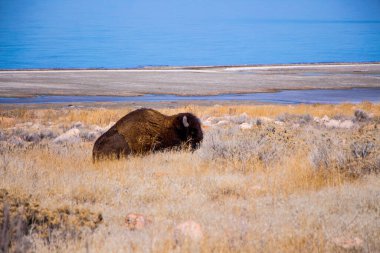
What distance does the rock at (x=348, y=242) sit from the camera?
402 centimetres

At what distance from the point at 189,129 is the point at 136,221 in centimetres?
431

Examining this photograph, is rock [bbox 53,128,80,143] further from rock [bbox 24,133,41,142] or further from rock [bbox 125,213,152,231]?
rock [bbox 125,213,152,231]

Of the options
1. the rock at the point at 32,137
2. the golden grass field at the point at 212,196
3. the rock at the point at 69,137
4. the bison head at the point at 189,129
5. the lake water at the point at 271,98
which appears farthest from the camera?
the lake water at the point at 271,98

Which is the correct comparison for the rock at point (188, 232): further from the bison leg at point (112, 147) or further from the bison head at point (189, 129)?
the bison head at point (189, 129)

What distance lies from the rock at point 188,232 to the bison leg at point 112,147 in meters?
4.11

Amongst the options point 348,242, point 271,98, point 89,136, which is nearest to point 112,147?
point 89,136

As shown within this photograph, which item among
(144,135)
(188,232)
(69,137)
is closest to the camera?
(188,232)

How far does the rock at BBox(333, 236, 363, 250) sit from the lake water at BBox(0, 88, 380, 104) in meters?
30.2

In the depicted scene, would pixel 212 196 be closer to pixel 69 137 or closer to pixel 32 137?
pixel 69 137

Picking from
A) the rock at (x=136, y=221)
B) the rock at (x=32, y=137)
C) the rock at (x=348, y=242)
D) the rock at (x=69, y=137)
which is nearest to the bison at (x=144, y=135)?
the rock at (x=136, y=221)

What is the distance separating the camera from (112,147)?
27.8 feet

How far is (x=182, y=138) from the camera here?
888 cm

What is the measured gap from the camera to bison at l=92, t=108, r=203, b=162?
8469 millimetres

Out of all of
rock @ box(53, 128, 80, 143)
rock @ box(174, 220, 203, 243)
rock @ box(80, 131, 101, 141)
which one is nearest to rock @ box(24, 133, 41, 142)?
rock @ box(53, 128, 80, 143)
